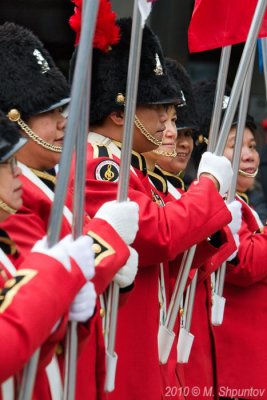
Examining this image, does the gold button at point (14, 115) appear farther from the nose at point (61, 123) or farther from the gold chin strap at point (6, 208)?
the gold chin strap at point (6, 208)

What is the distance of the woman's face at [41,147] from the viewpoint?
402 cm

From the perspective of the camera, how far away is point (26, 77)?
13.2 ft

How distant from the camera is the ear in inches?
180

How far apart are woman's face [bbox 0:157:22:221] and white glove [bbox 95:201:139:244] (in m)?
0.45

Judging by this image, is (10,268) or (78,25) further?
(78,25)

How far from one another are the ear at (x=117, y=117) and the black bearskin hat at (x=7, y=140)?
1198 millimetres

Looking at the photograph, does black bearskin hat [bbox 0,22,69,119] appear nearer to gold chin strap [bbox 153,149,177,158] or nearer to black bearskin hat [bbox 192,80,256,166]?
gold chin strap [bbox 153,149,177,158]

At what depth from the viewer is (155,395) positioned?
453 centimetres

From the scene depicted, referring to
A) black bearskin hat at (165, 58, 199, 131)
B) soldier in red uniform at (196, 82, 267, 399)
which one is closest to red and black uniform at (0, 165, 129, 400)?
black bearskin hat at (165, 58, 199, 131)

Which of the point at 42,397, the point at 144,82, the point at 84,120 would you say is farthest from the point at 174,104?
the point at 42,397

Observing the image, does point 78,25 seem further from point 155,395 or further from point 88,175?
point 155,395

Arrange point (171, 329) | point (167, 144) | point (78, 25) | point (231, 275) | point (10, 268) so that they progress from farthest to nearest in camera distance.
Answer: point (231, 275) < point (167, 144) < point (171, 329) < point (78, 25) < point (10, 268)

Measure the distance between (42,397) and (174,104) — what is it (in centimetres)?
165

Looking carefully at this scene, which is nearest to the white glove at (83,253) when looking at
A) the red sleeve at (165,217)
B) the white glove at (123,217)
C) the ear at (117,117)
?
the white glove at (123,217)
